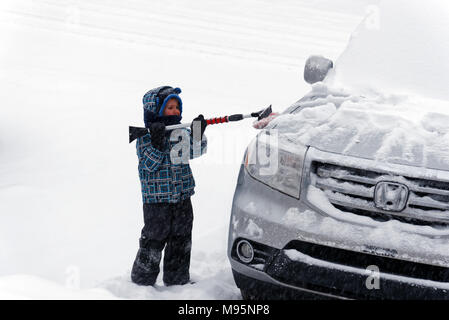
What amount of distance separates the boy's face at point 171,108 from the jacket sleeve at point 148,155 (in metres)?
0.19

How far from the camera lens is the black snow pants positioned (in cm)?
323

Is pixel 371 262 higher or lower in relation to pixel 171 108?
lower

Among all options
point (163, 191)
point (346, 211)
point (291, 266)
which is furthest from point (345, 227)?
point (163, 191)

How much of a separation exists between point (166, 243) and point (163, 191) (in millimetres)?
427

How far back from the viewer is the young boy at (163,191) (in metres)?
3.17

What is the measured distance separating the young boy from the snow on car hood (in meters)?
0.64

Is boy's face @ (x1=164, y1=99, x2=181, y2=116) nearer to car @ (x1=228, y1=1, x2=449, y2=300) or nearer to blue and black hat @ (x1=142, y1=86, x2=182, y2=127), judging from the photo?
blue and black hat @ (x1=142, y1=86, x2=182, y2=127)

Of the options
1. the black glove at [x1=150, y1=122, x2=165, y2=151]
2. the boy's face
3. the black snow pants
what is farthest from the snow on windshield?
the black snow pants

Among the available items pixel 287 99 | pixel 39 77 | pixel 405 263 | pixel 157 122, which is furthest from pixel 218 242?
pixel 39 77

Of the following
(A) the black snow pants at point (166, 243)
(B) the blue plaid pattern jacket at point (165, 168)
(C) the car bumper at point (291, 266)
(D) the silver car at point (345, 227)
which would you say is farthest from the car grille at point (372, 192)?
(A) the black snow pants at point (166, 243)

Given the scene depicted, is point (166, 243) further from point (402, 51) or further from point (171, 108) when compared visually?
point (402, 51)

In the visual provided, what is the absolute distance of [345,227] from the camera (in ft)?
7.87

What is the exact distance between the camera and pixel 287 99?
27.0 ft

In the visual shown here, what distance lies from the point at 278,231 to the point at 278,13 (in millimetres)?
11843
